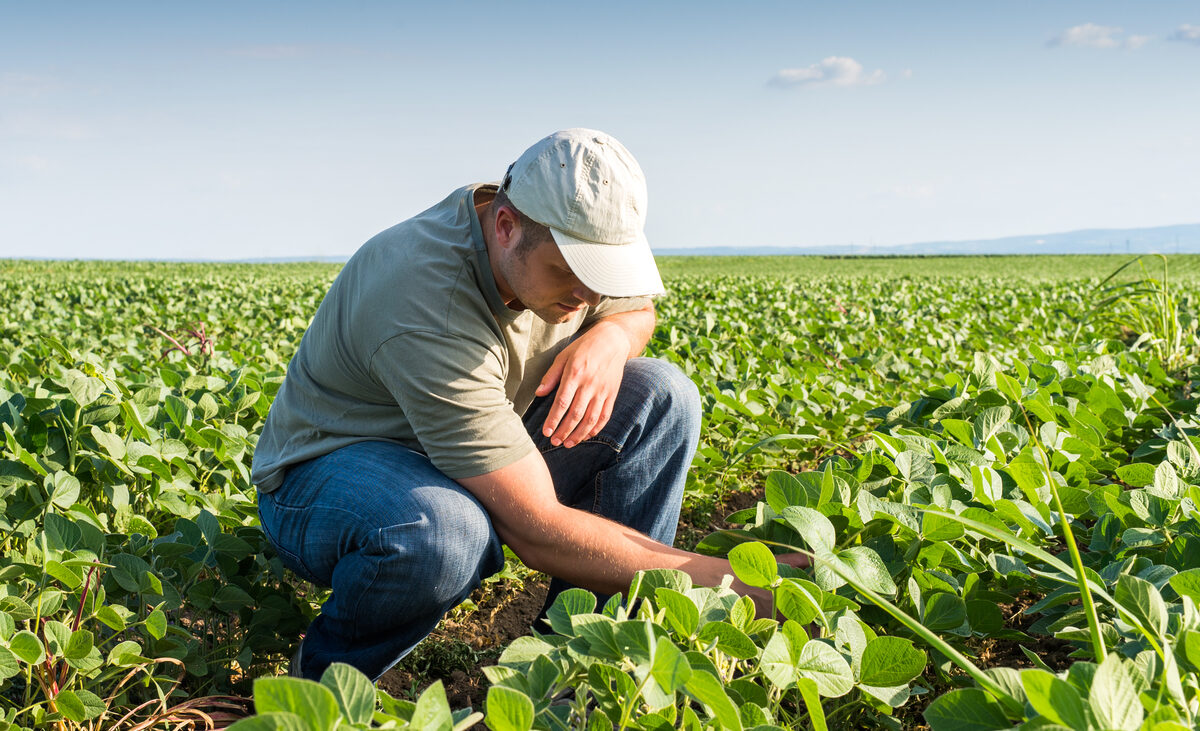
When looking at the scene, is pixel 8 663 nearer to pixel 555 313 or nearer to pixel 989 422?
pixel 555 313

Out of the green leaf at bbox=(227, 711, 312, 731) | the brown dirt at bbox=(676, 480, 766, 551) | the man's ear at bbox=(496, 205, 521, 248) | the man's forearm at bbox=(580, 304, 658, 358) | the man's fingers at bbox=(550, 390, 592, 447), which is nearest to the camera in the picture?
the green leaf at bbox=(227, 711, 312, 731)

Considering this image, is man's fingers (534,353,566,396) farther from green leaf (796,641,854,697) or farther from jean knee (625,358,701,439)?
green leaf (796,641,854,697)

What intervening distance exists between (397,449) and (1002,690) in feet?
4.24

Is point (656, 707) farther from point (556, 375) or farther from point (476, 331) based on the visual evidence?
point (556, 375)

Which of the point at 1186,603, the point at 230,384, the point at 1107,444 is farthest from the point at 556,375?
the point at 230,384

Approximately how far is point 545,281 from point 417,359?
30cm

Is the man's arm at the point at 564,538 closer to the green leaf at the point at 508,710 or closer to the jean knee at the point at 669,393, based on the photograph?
the jean knee at the point at 669,393

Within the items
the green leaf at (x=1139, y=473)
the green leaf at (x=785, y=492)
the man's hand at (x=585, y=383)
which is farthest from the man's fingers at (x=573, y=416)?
the green leaf at (x=1139, y=473)

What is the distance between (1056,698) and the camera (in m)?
0.82

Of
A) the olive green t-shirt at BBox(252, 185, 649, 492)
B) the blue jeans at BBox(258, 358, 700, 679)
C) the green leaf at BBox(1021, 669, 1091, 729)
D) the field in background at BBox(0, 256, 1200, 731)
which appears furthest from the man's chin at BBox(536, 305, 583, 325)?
the green leaf at BBox(1021, 669, 1091, 729)

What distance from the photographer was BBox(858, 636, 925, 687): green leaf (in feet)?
3.57

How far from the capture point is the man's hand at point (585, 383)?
189 centimetres

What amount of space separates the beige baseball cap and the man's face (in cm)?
5

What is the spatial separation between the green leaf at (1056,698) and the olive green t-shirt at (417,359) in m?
1.02
